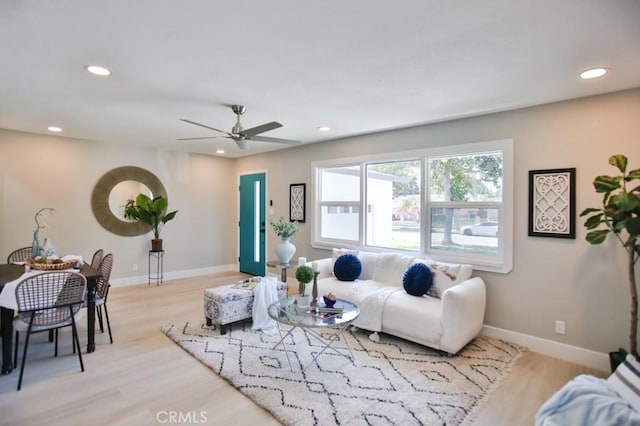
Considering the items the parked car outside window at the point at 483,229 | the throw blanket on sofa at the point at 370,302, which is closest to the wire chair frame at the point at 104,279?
the throw blanket on sofa at the point at 370,302

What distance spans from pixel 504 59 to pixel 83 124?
4.90 m

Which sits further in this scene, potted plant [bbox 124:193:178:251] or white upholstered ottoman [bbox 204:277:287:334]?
potted plant [bbox 124:193:178:251]

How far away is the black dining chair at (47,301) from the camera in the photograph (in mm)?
2650

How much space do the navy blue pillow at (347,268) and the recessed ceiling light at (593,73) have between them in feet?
9.65

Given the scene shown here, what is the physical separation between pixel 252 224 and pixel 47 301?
4272mm

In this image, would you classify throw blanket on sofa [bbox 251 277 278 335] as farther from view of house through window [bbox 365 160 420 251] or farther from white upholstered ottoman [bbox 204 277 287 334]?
view of house through window [bbox 365 160 420 251]

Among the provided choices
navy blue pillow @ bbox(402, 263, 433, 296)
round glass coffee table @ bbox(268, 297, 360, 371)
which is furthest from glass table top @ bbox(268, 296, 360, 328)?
navy blue pillow @ bbox(402, 263, 433, 296)

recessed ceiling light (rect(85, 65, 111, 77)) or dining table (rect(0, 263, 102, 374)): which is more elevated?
recessed ceiling light (rect(85, 65, 111, 77))

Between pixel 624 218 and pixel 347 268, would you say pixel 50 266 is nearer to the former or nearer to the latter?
pixel 347 268

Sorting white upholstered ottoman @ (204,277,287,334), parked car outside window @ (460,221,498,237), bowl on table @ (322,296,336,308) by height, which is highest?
parked car outside window @ (460,221,498,237)

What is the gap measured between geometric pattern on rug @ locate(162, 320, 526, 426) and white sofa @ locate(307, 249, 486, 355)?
0.57ft

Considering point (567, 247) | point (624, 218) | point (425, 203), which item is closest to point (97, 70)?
point (425, 203)

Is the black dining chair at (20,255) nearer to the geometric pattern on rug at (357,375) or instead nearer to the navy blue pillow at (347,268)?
the geometric pattern on rug at (357,375)

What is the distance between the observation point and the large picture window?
3.72m
